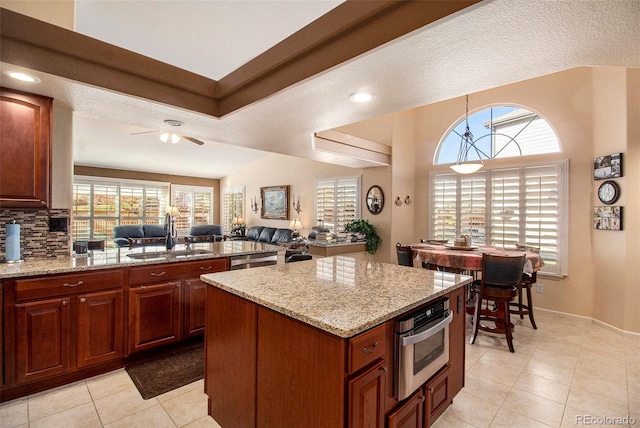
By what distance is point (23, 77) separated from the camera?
2.02m

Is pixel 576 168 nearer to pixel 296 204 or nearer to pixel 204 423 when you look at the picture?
pixel 204 423

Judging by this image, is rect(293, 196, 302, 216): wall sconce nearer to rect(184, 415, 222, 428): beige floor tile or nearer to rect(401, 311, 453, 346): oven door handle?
rect(184, 415, 222, 428): beige floor tile

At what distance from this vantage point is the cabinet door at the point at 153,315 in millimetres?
2584

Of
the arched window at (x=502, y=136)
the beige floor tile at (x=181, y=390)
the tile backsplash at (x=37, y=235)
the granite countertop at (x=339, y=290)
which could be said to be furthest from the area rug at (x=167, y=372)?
the arched window at (x=502, y=136)

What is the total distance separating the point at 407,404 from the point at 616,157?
4008mm

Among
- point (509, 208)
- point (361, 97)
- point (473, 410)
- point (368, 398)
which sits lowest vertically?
point (473, 410)

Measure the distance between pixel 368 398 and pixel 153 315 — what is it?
87.9 inches

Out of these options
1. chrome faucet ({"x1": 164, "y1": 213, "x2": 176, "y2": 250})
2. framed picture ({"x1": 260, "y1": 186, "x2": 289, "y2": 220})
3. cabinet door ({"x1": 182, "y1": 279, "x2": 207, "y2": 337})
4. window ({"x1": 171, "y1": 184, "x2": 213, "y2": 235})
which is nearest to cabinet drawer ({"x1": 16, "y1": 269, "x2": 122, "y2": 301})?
cabinet door ({"x1": 182, "y1": 279, "x2": 207, "y2": 337})

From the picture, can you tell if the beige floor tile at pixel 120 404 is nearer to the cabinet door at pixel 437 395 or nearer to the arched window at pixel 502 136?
the cabinet door at pixel 437 395

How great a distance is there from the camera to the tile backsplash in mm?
2488

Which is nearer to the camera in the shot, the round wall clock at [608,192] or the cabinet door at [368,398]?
the cabinet door at [368,398]

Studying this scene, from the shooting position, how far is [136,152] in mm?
7211

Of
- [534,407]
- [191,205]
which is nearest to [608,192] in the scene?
[534,407]

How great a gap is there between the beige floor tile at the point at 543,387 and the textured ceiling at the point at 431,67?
7.86 ft
